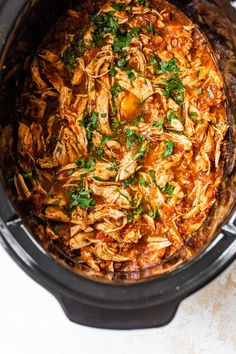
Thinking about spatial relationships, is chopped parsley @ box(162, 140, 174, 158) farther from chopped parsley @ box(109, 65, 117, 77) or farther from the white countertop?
the white countertop

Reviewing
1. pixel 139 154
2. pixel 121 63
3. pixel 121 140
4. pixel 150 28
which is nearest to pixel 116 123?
pixel 121 140

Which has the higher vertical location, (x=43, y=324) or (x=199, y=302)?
(x=199, y=302)

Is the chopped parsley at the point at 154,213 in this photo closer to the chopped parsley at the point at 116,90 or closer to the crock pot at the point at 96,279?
the crock pot at the point at 96,279

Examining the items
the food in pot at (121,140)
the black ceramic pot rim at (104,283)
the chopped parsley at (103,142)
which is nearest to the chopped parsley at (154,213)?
the food in pot at (121,140)

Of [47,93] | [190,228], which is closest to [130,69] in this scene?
[47,93]

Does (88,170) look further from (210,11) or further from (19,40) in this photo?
(210,11)

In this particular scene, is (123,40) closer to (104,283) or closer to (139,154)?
(139,154)
